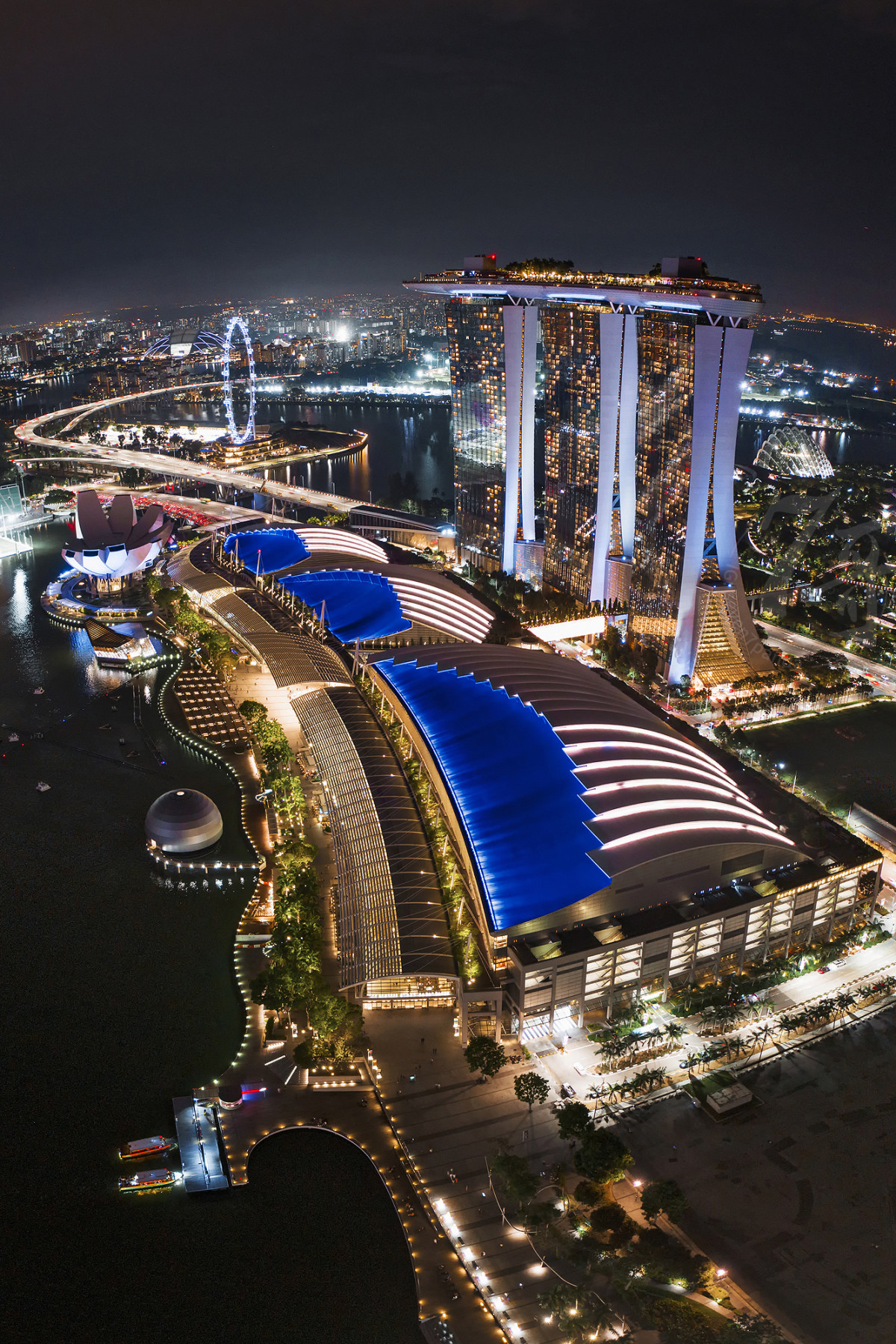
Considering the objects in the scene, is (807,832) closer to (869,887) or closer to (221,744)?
(869,887)

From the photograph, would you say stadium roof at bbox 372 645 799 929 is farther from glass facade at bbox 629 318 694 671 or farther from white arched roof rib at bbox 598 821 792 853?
glass facade at bbox 629 318 694 671

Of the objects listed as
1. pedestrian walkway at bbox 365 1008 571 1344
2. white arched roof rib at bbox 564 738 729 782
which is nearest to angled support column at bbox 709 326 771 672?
white arched roof rib at bbox 564 738 729 782

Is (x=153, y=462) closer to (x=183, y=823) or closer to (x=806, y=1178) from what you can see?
(x=183, y=823)

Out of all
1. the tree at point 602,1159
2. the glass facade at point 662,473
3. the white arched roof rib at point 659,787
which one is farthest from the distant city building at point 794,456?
the tree at point 602,1159

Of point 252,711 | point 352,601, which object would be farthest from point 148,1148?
point 352,601

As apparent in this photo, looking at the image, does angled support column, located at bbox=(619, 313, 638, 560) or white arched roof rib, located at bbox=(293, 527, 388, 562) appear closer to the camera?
angled support column, located at bbox=(619, 313, 638, 560)

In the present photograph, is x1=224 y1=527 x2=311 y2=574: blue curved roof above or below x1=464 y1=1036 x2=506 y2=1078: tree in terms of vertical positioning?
above
